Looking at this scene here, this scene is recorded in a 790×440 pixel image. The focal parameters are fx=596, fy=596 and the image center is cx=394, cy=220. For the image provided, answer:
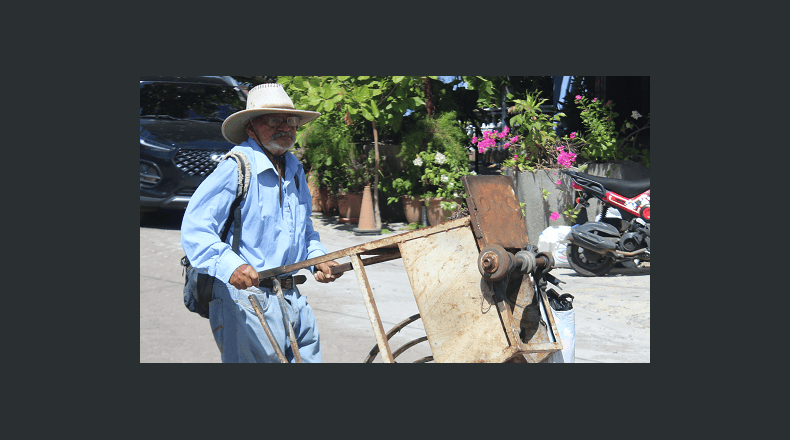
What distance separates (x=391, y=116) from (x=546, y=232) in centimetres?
292

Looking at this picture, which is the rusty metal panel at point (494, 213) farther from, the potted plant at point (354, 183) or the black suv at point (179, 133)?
the potted plant at point (354, 183)

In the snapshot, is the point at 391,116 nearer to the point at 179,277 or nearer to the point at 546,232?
the point at 546,232

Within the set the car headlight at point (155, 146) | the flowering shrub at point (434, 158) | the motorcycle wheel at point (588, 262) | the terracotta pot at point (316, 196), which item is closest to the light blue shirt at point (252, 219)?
the car headlight at point (155, 146)

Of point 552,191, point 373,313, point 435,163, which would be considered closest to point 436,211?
point 435,163

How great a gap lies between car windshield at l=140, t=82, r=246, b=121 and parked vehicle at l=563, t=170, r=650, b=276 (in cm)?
418

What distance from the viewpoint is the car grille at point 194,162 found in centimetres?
652

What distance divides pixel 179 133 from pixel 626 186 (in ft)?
16.7

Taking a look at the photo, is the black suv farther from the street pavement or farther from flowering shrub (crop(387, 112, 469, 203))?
flowering shrub (crop(387, 112, 469, 203))

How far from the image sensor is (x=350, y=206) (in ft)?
31.8

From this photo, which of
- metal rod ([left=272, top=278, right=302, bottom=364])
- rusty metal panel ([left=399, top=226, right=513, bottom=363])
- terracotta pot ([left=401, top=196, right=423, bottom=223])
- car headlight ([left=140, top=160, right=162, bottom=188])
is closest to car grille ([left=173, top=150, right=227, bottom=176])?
car headlight ([left=140, top=160, right=162, bottom=188])

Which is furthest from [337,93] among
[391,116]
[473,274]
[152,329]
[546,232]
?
[473,274]

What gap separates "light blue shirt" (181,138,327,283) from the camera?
2.43 meters

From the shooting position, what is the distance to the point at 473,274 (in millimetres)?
2199

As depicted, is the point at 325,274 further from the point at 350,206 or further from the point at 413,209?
the point at 350,206
